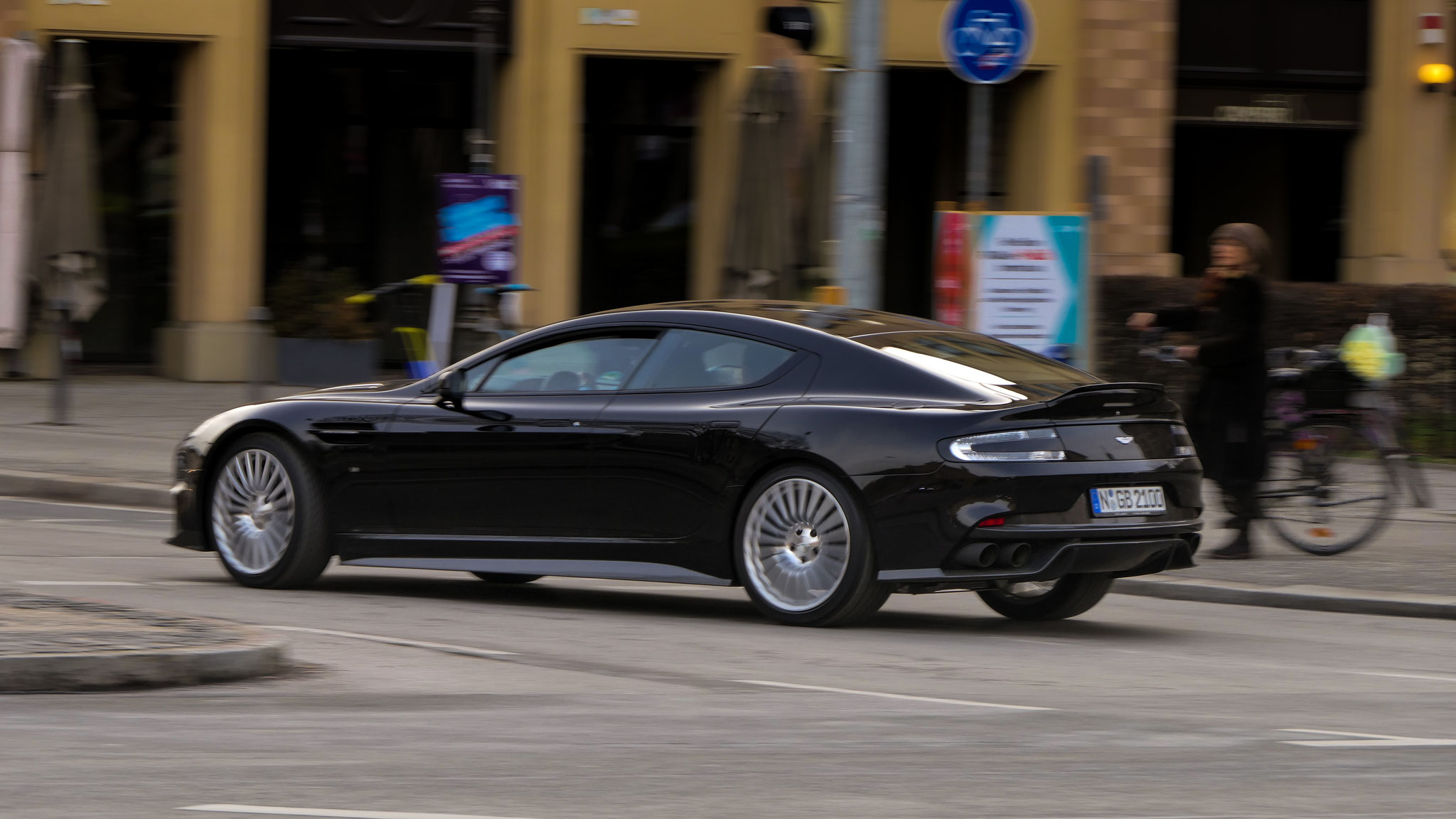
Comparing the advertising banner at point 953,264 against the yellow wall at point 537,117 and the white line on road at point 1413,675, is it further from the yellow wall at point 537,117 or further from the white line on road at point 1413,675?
the yellow wall at point 537,117

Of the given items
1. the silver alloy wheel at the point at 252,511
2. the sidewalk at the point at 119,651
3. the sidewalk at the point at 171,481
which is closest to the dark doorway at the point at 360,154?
the sidewalk at the point at 171,481

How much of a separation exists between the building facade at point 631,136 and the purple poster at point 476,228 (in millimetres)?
5863

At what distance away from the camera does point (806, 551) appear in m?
8.30

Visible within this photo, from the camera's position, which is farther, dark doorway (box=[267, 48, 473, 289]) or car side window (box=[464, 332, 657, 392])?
dark doorway (box=[267, 48, 473, 289])

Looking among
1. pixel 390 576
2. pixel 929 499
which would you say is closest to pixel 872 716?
pixel 929 499

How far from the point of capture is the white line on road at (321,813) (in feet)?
16.0

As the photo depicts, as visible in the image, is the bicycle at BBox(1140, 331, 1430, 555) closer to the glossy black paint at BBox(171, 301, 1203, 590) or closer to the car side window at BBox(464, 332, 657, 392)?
the glossy black paint at BBox(171, 301, 1203, 590)

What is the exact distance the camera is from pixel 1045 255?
1242 centimetres

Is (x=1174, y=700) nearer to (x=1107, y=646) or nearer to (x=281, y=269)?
(x=1107, y=646)

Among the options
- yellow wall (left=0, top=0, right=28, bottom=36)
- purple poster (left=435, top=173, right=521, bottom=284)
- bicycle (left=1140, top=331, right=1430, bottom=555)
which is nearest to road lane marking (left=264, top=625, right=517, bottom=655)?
bicycle (left=1140, top=331, right=1430, bottom=555)

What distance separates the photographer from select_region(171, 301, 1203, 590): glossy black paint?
8.02 m

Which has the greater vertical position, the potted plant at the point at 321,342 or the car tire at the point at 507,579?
the potted plant at the point at 321,342

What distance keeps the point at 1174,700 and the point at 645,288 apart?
1729cm

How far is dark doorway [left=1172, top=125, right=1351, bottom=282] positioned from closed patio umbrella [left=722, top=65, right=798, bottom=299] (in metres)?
6.12
